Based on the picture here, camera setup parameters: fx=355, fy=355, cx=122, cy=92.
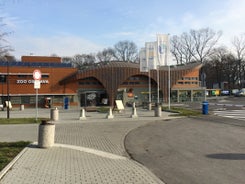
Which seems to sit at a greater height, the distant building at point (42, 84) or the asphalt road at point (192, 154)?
the distant building at point (42, 84)

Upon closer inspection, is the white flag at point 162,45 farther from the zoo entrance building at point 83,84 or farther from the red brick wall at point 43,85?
the red brick wall at point 43,85

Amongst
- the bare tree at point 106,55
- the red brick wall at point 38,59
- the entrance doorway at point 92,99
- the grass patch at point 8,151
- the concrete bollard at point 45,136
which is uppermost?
the bare tree at point 106,55

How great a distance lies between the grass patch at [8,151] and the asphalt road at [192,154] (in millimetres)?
3378

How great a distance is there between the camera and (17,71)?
56938 millimetres

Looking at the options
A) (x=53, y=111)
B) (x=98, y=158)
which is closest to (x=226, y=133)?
(x=98, y=158)

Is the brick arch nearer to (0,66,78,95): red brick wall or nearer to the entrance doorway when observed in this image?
(0,66,78,95): red brick wall

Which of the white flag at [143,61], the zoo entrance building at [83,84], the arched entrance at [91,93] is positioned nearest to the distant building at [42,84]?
the zoo entrance building at [83,84]

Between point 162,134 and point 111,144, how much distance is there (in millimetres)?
3614

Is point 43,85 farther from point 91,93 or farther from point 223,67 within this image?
point 223,67

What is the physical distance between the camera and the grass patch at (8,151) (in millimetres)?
8655

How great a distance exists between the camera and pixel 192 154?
10.4m

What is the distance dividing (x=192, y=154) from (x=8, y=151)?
17.7ft

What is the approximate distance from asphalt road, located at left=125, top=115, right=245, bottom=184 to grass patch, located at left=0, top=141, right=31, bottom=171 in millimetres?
3378

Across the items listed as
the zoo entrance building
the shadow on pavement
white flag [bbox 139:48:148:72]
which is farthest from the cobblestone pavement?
the zoo entrance building
